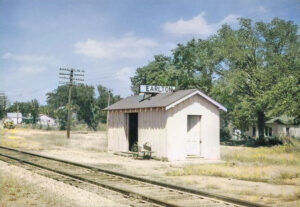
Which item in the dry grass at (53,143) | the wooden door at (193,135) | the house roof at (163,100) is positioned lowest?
the dry grass at (53,143)

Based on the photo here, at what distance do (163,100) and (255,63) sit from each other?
25.6 metres

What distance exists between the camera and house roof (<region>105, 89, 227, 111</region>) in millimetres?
22016

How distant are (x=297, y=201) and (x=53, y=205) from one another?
6.74m

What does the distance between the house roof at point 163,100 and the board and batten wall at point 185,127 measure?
0.38 meters

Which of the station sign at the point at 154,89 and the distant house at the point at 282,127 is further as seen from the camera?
the distant house at the point at 282,127

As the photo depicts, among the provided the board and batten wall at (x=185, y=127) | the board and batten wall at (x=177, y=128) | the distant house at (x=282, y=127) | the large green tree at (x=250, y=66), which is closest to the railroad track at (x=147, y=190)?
the board and batten wall at (x=177, y=128)

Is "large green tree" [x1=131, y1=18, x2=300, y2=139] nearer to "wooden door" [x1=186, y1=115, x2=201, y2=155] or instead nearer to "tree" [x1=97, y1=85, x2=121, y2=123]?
"wooden door" [x1=186, y1=115, x2=201, y2=155]

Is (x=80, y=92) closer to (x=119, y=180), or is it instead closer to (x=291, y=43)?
(x=291, y=43)

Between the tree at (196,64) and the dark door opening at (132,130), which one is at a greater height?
the tree at (196,64)

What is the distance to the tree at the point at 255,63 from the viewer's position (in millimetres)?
42281

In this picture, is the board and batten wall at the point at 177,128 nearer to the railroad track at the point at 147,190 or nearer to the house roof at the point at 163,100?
the house roof at the point at 163,100

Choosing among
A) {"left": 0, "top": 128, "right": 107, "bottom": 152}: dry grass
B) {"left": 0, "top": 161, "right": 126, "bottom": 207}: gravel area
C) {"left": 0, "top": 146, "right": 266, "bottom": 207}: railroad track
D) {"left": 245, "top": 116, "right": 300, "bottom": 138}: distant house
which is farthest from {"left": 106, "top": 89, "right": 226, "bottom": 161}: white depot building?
{"left": 245, "top": 116, "right": 300, "bottom": 138}: distant house

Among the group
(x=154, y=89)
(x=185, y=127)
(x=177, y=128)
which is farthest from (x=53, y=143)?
(x=185, y=127)

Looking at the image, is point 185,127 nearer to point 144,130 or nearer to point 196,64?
point 144,130
